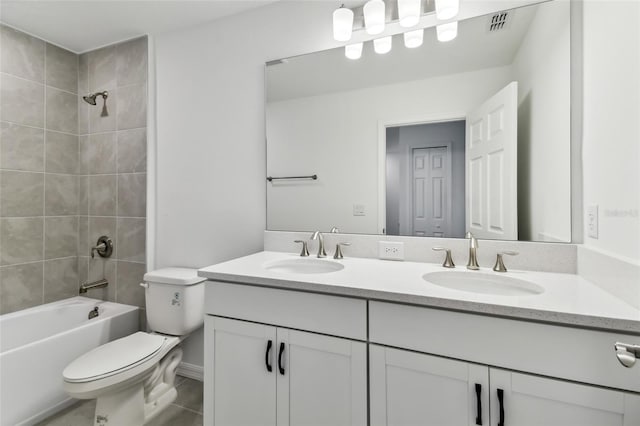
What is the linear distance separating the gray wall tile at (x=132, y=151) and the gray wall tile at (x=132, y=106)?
0.06m

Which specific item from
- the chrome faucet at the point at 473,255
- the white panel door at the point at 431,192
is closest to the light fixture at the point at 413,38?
the white panel door at the point at 431,192

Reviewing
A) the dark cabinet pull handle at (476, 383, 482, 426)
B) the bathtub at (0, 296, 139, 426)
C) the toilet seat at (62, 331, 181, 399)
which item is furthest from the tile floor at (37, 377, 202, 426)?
the dark cabinet pull handle at (476, 383, 482, 426)

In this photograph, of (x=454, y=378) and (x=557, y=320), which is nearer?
(x=557, y=320)

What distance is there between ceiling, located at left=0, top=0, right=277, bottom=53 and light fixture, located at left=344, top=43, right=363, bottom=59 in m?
0.57

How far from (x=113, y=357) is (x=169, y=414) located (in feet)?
1.77

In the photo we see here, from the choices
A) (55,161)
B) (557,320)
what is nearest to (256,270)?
(557,320)

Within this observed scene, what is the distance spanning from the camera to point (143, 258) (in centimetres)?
209

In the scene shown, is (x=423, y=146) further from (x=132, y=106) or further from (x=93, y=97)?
(x=93, y=97)

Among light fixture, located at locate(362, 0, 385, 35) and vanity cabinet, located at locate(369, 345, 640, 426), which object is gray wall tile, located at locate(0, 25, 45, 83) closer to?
light fixture, located at locate(362, 0, 385, 35)

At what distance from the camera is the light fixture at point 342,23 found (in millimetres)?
1479

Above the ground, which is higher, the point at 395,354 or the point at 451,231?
the point at 451,231

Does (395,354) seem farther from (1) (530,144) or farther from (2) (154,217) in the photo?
(2) (154,217)

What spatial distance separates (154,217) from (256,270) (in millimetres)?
1265

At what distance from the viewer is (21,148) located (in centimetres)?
202
